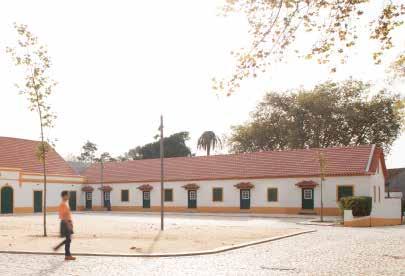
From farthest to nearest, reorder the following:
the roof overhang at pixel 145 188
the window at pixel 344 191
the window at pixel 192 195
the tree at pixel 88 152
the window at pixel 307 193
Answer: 1. the tree at pixel 88 152
2. the roof overhang at pixel 145 188
3. the window at pixel 192 195
4. the window at pixel 307 193
5. the window at pixel 344 191

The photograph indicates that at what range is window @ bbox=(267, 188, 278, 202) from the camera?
41.7m

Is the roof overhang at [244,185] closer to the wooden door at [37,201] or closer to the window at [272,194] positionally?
the window at [272,194]

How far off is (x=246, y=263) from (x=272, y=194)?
99.0 ft

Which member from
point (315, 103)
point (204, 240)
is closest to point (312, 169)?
point (315, 103)

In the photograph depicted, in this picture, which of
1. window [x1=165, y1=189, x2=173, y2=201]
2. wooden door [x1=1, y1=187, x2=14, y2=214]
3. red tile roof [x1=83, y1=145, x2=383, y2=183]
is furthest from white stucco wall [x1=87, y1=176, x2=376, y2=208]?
wooden door [x1=1, y1=187, x2=14, y2=214]

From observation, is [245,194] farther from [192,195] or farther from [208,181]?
[192,195]

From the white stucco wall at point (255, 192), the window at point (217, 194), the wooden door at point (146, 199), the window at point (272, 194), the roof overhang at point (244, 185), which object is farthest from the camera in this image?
the wooden door at point (146, 199)

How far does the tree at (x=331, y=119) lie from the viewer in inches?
2087

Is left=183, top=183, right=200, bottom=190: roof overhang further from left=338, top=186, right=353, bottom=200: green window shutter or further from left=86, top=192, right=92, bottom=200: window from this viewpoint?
left=338, top=186, right=353, bottom=200: green window shutter

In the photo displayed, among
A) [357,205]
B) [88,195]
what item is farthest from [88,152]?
[357,205]

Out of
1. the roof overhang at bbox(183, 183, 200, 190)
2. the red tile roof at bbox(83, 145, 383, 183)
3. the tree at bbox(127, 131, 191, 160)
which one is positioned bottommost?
the roof overhang at bbox(183, 183, 200, 190)

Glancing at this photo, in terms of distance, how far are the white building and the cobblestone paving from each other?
24075 millimetres

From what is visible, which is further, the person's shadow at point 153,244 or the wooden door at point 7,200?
the wooden door at point 7,200

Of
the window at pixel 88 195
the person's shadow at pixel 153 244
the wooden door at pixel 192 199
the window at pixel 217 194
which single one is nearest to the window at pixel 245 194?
the window at pixel 217 194
